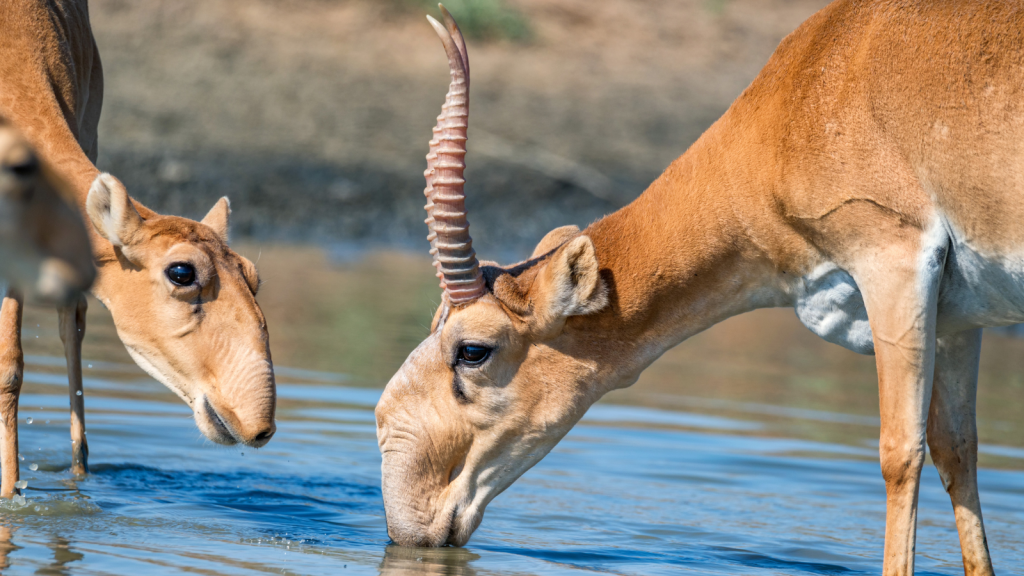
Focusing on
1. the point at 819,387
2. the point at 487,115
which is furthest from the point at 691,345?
the point at 487,115

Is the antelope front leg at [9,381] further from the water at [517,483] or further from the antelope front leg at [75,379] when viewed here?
the antelope front leg at [75,379]

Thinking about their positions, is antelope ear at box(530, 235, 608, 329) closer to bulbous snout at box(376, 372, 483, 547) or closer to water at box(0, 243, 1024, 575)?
bulbous snout at box(376, 372, 483, 547)

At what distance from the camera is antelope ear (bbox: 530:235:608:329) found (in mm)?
6453

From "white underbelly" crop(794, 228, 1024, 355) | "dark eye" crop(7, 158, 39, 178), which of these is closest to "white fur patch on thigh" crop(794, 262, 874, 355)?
"white underbelly" crop(794, 228, 1024, 355)

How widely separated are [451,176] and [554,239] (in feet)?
3.86

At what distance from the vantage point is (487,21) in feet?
87.5

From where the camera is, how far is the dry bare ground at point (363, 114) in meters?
22.9

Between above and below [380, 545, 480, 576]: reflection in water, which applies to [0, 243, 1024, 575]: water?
above

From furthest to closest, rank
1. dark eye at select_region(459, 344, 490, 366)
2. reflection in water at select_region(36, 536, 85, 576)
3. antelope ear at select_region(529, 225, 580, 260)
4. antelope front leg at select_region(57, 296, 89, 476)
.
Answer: antelope front leg at select_region(57, 296, 89, 476)
antelope ear at select_region(529, 225, 580, 260)
dark eye at select_region(459, 344, 490, 366)
reflection in water at select_region(36, 536, 85, 576)

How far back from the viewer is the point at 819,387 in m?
14.0

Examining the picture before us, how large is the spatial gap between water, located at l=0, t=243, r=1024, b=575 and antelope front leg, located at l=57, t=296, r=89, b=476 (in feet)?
0.46

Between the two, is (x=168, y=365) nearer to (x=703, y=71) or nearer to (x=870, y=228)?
(x=870, y=228)

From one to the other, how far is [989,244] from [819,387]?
316 inches

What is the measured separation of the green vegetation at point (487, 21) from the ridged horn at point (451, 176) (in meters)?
20.3
